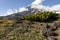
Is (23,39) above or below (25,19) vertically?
below

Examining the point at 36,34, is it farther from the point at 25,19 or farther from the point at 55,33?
the point at 25,19

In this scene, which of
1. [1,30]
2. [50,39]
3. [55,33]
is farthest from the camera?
[1,30]

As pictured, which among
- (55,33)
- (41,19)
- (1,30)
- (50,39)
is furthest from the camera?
(41,19)

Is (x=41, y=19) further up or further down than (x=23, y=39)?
further up

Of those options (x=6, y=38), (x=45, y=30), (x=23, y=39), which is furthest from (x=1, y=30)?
(x=45, y=30)

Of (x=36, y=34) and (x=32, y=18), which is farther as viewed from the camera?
(x=32, y=18)

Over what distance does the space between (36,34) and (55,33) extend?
2048mm

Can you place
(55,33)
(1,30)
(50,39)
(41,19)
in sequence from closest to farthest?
1. (50,39)
2. (55,33)
3. (1,30)
4. (41,19)

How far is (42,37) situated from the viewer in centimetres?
1694

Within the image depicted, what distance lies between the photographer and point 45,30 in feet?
60.3

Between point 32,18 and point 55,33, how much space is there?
643cm

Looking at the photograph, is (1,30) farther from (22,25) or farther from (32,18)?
(32,18)

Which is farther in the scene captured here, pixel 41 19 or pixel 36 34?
pixel 41 19

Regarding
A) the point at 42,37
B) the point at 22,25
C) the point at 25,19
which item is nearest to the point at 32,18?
the point at 25,19
